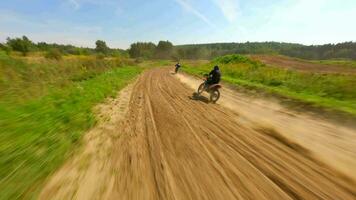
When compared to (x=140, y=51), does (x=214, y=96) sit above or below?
above

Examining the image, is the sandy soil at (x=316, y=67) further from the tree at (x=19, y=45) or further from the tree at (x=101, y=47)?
the tree at (x=101, y=47)

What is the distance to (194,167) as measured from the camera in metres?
4.47

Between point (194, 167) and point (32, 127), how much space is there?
4.71 meters

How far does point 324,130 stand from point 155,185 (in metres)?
6.18

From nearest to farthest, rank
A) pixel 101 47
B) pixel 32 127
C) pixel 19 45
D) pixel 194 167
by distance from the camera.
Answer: pixel 194 167
pixel 32 127
pixel 19 45
pixel 101 47

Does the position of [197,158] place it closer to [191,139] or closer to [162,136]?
[191,139]

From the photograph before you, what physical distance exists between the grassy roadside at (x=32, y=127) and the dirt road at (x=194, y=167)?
38 cm

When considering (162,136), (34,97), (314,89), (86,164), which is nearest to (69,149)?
(86,164)

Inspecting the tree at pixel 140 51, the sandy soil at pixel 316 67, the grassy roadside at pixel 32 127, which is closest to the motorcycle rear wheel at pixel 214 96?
the grassy roadside at pixel 32 127

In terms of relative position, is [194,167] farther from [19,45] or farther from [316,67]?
[19,45]

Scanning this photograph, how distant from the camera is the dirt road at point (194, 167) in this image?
364 cm

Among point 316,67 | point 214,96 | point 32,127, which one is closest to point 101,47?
point 316,67

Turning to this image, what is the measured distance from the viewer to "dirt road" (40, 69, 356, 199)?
11.9 feet

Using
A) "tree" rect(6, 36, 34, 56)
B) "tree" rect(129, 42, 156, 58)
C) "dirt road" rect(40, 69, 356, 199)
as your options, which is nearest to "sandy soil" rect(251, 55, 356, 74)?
"dirt road" rect(40, 69, 356, 199)
